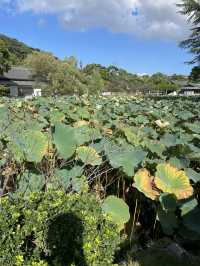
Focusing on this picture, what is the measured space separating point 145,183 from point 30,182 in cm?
99

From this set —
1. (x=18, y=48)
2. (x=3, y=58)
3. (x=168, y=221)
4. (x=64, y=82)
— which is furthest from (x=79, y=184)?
(x=18, y=48)

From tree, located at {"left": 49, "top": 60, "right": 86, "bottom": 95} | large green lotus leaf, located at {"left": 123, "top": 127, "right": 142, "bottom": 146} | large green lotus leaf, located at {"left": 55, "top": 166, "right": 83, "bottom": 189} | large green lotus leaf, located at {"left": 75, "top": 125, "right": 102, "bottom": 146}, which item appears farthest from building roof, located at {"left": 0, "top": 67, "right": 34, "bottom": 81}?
large green lotus leaf, located at {"left": 55, "top": 166, "right": 83, "bottom": 189}

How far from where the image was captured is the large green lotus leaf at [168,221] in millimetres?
3791

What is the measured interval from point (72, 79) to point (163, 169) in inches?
1612

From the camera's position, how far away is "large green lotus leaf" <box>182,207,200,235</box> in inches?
141

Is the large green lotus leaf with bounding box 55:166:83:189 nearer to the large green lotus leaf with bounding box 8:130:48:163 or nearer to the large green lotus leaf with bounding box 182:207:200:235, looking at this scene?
the large green lotus leaf with bounding box 8:130:48:163

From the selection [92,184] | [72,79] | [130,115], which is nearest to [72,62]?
[72,79]

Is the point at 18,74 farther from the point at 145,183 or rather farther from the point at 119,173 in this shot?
the point at 145,183

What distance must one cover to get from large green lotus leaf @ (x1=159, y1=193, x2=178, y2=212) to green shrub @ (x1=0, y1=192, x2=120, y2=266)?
A: 992 millimetres

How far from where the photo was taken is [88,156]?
3783 mm

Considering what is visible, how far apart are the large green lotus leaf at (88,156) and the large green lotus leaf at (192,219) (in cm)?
84

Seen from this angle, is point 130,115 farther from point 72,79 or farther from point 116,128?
point 72,79

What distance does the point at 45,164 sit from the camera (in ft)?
12.8

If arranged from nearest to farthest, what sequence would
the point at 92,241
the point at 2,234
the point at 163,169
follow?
the point at 2,234, the point at 92,241, the point at 163,169
